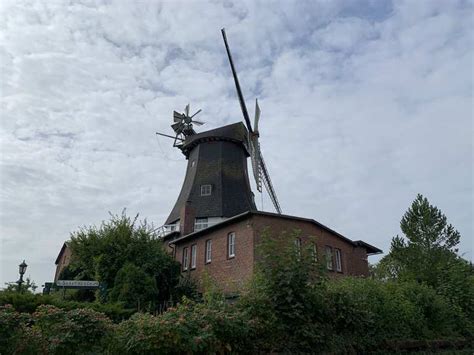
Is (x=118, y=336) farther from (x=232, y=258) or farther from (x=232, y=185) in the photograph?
(x=232, y=185)

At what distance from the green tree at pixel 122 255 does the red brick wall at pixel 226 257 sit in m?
1.82

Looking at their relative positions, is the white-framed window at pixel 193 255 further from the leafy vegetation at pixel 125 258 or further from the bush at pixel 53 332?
the bush at pixel 53 332

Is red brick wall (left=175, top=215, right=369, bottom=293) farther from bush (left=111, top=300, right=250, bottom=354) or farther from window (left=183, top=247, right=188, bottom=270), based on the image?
bush (left=111, top=300, right=250, bottom=354)

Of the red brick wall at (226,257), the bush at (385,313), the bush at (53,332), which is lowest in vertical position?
the bush at (53,332)

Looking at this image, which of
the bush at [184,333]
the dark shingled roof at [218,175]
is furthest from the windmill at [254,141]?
the bush at [184,333]

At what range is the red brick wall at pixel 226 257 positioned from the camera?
67.9 feet

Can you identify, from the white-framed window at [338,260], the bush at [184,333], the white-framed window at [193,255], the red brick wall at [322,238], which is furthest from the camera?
the white-framed window at [193,255]

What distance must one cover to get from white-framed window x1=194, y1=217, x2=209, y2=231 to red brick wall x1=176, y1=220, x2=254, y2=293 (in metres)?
5.71

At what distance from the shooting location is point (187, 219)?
29.9m

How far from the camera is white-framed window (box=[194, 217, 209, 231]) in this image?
32175 mm

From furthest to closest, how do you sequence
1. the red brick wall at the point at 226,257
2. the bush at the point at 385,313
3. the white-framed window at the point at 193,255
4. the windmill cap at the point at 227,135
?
the windmill cap at the point at 227,135 → the white-framed window at the point at 193,255 → the red brick wall at the point at 226,257 → the bush at the point at 385,313

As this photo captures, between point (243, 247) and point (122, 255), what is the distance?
6879mm

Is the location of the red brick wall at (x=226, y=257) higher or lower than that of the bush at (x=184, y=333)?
higher

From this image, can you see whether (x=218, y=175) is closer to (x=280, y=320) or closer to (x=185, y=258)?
(x=185, y=258)
